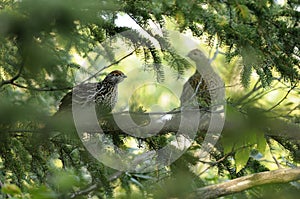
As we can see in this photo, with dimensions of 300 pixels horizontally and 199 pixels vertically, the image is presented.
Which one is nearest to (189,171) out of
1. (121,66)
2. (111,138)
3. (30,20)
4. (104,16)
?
(111,138)

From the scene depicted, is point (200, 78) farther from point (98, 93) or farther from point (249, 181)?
point (249, 181)

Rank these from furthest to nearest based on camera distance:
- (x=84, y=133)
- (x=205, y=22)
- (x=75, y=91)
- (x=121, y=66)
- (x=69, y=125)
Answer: (x=121, y=66)
(x=75, y=91)
(x=84, y=133)
(x=205, y=22)
(x=69, y=125)

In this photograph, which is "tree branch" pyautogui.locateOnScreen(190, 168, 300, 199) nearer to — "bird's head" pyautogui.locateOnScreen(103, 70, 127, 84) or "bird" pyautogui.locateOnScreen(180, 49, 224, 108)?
"bird's head" pyautogui.locateOnScreen(103, 70, 127, 84)

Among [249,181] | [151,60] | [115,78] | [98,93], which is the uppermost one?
[115,78]

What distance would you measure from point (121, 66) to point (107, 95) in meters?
0.70

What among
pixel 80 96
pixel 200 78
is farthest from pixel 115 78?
pixel 200 78

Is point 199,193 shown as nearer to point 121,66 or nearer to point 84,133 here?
point 84,133

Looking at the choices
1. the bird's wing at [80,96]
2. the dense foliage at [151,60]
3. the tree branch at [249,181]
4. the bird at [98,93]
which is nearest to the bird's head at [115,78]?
the bird at [98,93]

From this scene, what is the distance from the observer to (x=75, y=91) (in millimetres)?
2777

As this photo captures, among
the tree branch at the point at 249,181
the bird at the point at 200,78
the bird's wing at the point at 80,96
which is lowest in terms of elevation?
the tree branch at the point at 249,181

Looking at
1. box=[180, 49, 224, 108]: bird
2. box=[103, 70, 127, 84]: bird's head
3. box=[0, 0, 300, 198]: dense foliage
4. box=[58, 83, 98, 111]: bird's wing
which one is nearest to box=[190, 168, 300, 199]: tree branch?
box=[0, 0, 300, 198]: dense foliage

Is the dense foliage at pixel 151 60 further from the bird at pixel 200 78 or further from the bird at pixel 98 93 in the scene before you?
the bird at pixel 200 78

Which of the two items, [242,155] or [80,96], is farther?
[80,96]

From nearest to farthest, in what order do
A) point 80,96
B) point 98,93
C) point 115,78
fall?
point 80,96 < point 98,93 < point 115,78
